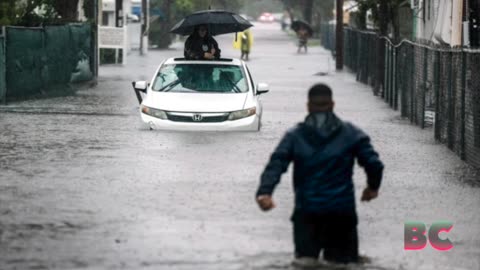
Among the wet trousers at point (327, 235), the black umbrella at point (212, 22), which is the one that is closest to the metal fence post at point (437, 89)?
Answer: the black umbrella at point (212, 22)

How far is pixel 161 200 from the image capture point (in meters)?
14.7

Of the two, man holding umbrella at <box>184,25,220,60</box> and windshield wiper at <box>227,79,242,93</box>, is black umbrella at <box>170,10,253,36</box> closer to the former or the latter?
man holding umbrella at <box>184,25,220,60</box>

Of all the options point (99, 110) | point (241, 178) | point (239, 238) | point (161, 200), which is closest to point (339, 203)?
point (239, 238)

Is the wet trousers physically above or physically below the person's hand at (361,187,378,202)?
below

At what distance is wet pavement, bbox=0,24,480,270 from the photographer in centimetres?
1115

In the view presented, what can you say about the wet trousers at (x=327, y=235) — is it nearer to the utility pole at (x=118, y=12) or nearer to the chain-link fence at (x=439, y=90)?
the chain-link fence at (x=439, y=90)

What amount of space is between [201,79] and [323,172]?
14.1 metres

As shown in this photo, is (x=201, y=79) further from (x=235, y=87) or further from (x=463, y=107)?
(x=463, y=107)

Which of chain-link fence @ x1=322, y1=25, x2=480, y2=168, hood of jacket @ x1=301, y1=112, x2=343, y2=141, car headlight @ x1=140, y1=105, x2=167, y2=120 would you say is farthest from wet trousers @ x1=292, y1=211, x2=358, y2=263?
car headlight @ x1=140, y1=105, x2=167, y2=120

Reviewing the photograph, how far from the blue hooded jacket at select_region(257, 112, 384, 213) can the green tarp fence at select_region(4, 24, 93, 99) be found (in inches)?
824

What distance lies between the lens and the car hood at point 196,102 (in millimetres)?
21984

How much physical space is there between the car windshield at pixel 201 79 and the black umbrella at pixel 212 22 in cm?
403

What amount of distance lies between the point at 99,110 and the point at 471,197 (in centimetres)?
1475

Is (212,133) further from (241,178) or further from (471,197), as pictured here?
(471,197)
